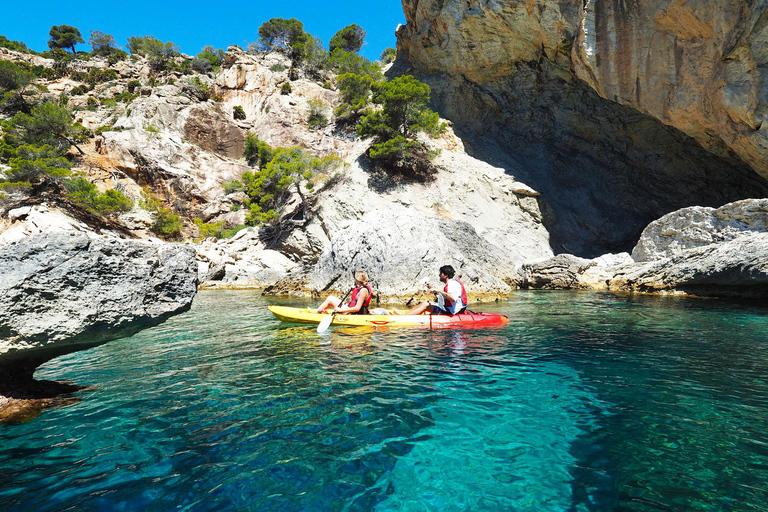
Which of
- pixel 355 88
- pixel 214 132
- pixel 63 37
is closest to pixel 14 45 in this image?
pixel 63 37

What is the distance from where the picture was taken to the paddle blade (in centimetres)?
923

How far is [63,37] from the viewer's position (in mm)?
53531

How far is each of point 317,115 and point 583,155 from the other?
27.4 m

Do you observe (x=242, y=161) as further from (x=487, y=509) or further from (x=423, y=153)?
(x=487, y=509)

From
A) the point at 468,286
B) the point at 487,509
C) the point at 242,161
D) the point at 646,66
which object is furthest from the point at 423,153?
the point at 487,509

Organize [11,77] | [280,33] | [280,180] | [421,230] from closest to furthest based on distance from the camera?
[421,230] < [280,180] < [11,77] < [280,33]

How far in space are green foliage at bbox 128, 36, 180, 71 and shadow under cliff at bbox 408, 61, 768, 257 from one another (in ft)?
124

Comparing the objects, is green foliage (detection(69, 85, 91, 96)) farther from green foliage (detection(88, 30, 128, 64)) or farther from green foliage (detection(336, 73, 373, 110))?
green foliage (detection(336, 73, 373, 110))

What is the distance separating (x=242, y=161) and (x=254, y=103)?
372 inches

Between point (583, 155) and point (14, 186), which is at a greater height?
point (583, 155)

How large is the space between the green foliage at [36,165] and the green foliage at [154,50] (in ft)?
86.2

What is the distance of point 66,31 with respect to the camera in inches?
2131

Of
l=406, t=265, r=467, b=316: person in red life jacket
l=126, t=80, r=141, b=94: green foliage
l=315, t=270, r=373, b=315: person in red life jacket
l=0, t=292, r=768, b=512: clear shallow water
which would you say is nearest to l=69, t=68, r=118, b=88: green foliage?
l=126, t=80, r=141, b=94: green foliage

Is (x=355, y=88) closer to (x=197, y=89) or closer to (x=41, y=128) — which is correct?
(x=197, y=89)
